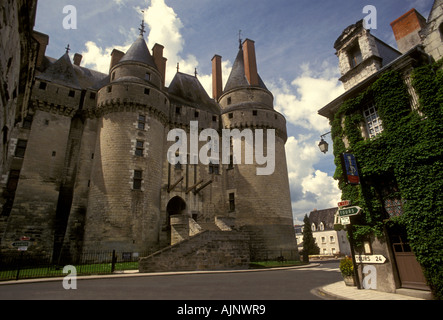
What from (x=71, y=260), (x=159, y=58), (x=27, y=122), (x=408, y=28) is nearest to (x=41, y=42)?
(x=27, y=122)

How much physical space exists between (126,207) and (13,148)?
964 cm

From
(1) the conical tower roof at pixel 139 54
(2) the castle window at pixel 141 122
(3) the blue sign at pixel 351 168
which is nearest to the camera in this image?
(3) the blue sign at pixel 351 168

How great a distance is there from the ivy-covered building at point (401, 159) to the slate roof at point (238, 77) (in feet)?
61.4

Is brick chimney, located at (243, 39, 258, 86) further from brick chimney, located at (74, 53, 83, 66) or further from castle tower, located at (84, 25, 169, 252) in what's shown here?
brick chimney, located at (74, 53, 83, 66)

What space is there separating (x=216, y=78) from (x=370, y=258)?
28.5 metres

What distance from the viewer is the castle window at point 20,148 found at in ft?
62.4

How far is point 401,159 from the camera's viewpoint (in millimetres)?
8023

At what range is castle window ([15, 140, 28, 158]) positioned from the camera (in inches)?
749

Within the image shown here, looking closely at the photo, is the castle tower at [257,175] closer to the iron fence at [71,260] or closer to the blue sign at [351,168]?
the iron fence at [71,260]

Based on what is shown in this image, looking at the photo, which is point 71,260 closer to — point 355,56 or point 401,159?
point 401,159

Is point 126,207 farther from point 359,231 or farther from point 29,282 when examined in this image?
point 359,231

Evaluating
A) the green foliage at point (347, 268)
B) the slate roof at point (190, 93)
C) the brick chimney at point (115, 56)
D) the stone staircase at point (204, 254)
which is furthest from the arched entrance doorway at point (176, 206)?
the green foliage at point (347, 268)

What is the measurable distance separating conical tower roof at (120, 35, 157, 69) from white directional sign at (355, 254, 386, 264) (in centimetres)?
2258
